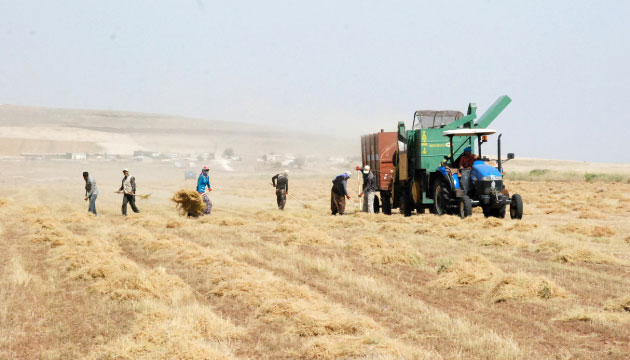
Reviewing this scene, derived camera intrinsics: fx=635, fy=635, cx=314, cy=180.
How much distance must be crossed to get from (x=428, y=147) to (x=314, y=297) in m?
13.0

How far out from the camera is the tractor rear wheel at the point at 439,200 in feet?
62.2

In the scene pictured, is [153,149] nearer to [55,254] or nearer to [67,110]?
[67,110]

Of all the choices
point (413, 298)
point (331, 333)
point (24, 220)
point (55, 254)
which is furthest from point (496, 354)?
point (24, 220)

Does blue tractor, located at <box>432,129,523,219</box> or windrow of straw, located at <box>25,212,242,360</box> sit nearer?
windrow of straw, located at <box>25,212,242,360</box>

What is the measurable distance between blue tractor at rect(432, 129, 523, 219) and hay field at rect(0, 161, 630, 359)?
9.73ft

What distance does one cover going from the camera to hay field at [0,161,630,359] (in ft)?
20.0

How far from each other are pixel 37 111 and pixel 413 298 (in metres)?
197

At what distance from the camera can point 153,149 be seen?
15462 cm

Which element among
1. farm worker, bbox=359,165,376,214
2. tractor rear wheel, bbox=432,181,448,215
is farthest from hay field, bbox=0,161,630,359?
farm worker, bbox=359,165,376,214

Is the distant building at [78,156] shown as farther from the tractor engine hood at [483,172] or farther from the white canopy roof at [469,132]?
the tractor engine hood at [483,172]

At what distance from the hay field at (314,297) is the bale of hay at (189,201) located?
538 centimetres

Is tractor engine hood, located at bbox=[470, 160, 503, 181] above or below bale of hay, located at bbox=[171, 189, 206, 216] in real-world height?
above

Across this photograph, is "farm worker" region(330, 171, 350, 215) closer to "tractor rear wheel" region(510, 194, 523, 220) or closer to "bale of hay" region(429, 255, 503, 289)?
"tractor rear wheel" region(510, 194, 523, 220)

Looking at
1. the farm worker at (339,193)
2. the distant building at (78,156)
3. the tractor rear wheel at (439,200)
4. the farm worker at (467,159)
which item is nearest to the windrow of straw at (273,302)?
the tractor rear wheel at (439,200)
